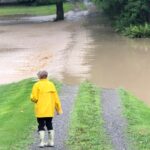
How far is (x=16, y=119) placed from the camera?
44.1 ft

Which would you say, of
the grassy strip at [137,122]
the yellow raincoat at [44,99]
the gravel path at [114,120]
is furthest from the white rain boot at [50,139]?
the grassy strip at [137,122]

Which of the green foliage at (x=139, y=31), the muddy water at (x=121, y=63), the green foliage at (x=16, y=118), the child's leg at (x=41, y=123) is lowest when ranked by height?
the green foliage at (x=139, y=31)

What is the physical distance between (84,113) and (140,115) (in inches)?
60.2

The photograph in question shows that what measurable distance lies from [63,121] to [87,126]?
78cm

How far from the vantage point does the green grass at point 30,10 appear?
2576 inches

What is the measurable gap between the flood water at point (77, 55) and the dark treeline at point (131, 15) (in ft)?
3.18

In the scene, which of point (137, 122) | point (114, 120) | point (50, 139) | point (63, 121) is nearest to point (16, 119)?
point (63, 121)

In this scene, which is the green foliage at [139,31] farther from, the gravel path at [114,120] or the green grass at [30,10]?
the green grass at [30,10]

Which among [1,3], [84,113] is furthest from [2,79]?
[1,3]

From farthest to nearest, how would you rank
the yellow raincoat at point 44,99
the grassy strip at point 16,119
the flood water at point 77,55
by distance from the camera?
the flood water at point 77,55
the grassy strip at point 16,119
the yellow raincoat at point 44,99

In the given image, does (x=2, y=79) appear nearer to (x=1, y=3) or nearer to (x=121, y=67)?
(x=121, y=67)

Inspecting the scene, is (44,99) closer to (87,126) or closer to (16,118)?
(87,126)

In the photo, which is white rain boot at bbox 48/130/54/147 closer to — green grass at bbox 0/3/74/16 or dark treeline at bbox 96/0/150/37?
dark treeline at bbox 96/0/150/37

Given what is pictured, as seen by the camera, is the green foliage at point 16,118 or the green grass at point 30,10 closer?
the green foliage at point 16,118
